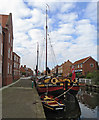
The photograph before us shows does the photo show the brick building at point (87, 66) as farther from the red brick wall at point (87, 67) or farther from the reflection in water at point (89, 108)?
the reflection in water at point (89, 108)

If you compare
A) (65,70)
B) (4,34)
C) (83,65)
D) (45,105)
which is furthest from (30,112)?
(65,70)

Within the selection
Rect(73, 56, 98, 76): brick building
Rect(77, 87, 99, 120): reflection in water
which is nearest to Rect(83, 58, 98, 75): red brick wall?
Rect(73, 56, 98, 76): brick building

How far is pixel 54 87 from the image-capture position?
14.4 m

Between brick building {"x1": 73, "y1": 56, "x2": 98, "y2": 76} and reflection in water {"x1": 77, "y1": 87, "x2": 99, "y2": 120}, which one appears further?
brick building {"x1": 73, "y1": 56, "x2": 98, "y2": 76}

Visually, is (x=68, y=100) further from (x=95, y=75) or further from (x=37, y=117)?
(x=95, y=75)

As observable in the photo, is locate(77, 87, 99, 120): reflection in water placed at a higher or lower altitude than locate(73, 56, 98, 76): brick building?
lower

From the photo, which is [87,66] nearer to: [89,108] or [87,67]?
[87,67]

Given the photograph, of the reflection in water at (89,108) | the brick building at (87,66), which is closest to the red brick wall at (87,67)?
the brick building at (87,66)

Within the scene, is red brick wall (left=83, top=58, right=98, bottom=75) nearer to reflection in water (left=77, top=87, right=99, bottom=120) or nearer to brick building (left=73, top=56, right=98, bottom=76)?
brick building (left=73, top=56, right=98, bottom=76)

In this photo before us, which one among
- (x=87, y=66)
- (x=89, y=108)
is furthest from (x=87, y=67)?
(x=89, y=108)

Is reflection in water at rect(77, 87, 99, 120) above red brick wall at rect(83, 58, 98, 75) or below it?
below

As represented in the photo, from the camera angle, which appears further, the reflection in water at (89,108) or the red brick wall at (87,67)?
the red brick wall at (87,67)

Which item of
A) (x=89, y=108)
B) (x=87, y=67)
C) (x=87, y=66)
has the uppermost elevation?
(x=87, y=66)

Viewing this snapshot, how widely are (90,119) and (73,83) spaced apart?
19.3 ft
